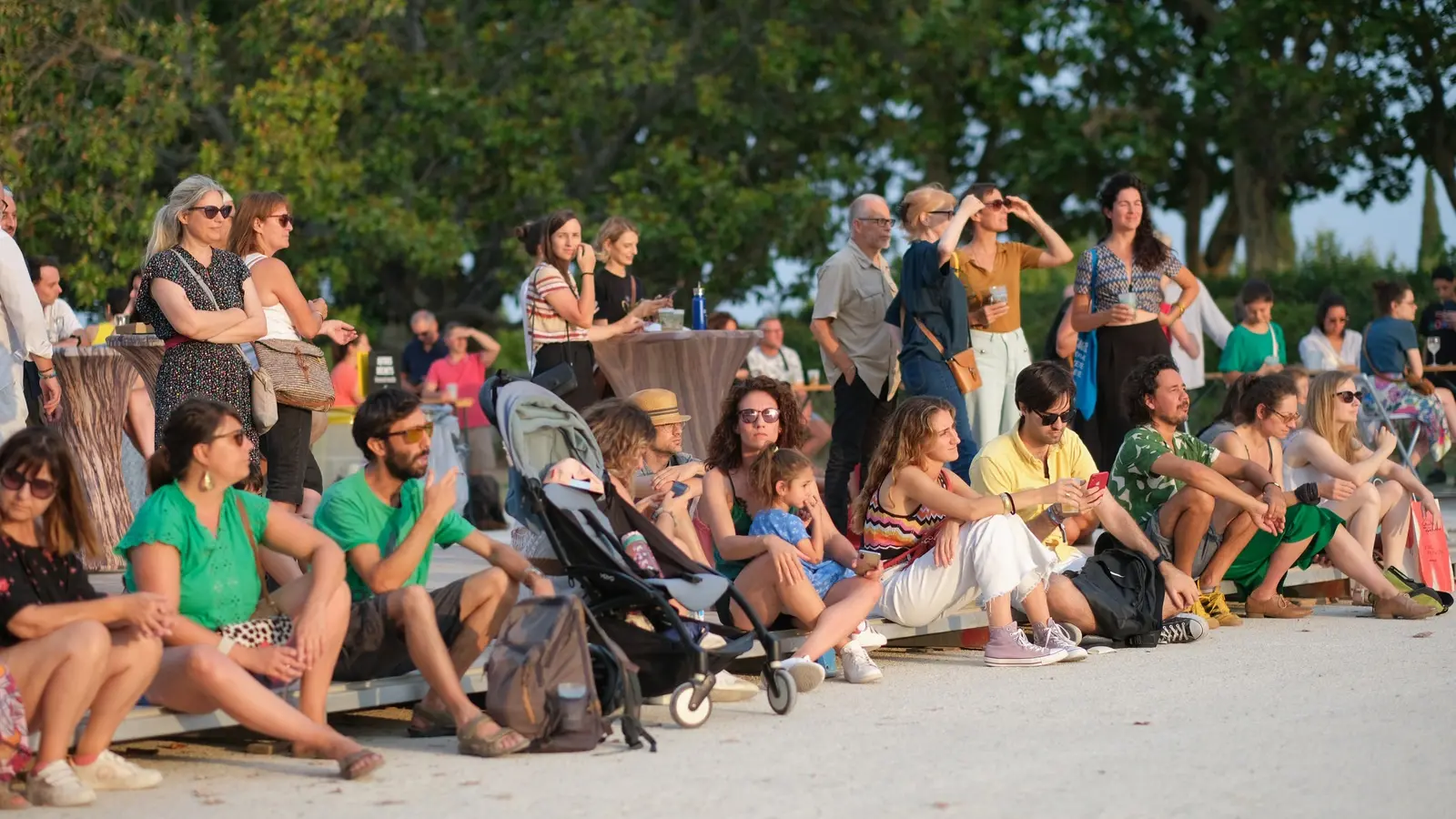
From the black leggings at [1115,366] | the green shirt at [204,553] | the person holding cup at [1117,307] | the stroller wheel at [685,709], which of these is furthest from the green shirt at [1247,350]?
the green shirt at [204,553]

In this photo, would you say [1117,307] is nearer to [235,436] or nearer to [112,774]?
[235,436]

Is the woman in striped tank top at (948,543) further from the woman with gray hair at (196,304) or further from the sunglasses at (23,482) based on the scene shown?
the sunglasses at (23,482)

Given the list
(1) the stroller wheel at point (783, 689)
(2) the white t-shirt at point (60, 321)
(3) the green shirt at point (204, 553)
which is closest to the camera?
(3) the green shirt at point (204, 553)

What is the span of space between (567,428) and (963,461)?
11.1ft

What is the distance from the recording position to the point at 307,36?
21.3m

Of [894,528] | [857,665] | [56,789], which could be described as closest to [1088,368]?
[894,528]

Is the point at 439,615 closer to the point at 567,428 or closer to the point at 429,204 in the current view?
the point at 567,428

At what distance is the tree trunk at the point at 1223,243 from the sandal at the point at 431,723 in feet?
69.0

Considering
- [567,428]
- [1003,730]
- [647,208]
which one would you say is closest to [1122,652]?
[1003,730]

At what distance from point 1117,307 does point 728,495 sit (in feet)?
11.7

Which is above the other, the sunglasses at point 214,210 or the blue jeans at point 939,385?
the sunglasses at point 214,210

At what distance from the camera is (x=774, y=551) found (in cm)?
720

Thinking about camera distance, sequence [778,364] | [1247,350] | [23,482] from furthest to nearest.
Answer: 1. [778,364]
2. [1247,350]
3. [23,482]

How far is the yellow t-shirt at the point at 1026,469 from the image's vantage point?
27.0 feet
